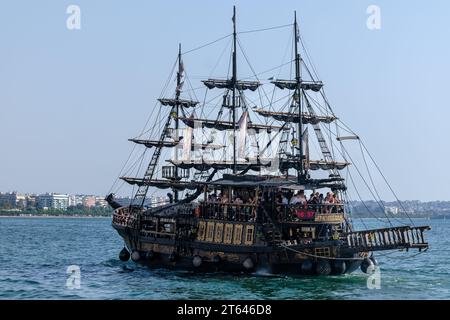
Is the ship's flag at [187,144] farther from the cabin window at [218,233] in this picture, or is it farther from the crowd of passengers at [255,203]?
the cabin window at [218,233]

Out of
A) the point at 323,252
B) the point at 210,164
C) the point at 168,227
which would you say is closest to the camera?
the point at 323,252

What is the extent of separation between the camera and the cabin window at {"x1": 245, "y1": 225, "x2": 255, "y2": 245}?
39.4 m

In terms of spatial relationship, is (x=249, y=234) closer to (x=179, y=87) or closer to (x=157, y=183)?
(x=157, y=183)

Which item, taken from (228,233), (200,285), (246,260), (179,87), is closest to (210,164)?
(179,87)

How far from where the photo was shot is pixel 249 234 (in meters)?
39.5

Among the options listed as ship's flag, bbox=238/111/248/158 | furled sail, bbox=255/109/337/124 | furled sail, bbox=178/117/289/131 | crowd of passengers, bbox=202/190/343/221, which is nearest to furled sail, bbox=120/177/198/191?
furled sail, bbox=178/117/289/131

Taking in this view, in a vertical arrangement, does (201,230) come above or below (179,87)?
below

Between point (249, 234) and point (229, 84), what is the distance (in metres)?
19.3

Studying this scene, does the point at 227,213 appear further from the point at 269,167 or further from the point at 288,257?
the point at 269,167

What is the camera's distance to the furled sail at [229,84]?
183 ft

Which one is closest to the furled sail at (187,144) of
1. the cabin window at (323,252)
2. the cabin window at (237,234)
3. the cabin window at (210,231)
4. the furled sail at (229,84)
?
the furled sail at (229,84)

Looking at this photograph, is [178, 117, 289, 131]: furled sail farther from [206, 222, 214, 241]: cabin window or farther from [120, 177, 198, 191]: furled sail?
[206, 222, 214, 241]: cabin window
